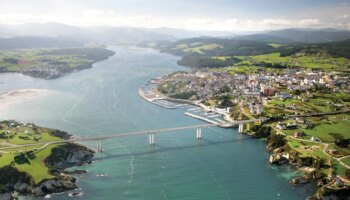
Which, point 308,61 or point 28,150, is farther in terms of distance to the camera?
point 308,61

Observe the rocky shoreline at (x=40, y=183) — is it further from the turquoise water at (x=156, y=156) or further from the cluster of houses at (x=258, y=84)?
the cluster of houses at (x=258, y=84)

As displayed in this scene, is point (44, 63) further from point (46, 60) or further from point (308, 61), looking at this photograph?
point (308, 61)

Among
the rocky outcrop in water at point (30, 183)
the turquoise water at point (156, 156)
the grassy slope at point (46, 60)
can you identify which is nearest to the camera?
the rocky outcrop in water at point (30, 183)

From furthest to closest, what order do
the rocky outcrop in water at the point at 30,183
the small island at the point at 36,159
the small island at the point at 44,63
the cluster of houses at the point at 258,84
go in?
the small island at the point at 44,63
the cluster of houses at the point at 258,84
the small island at the point at 36,159
the rocky outcrop in water at the point at 30,183

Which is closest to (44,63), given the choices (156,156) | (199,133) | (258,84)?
(258,84)

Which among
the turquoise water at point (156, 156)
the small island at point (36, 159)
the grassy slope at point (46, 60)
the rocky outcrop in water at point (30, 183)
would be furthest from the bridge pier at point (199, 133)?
the grassy slope at point (46, 60)

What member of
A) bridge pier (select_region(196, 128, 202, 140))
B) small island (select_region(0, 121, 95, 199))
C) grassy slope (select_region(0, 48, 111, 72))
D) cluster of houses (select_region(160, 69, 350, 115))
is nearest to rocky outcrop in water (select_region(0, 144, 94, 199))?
small island (select_region(0, 121, 95, 199))
